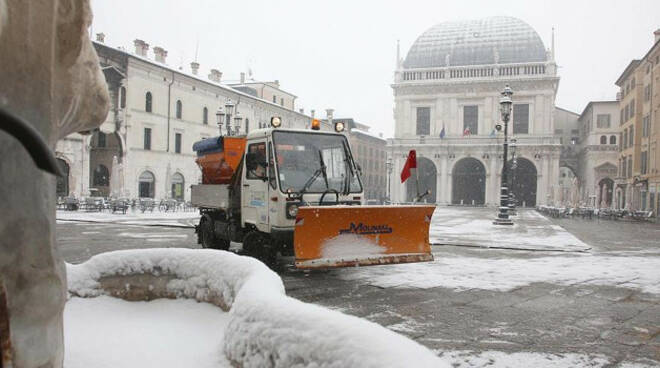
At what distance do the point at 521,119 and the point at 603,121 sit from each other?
982cm

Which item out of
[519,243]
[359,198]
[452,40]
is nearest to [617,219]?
[519,243]

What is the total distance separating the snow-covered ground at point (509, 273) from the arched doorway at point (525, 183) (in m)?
47.7

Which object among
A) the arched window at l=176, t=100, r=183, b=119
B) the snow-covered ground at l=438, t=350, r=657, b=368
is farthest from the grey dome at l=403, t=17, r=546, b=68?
the snow-covered ground at l=438, t=350, r=657, b=368

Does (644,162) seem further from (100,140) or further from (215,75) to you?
(100,140)

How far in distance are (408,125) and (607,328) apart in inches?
2214

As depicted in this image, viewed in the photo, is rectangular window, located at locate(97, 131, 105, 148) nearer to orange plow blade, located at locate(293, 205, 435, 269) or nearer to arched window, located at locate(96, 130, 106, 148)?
arched window, located at locate(96, 130, 106, 148)

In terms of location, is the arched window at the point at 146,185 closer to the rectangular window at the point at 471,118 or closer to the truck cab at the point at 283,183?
the truck cab at the point at 283,183

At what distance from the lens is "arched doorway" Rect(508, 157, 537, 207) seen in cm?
5766

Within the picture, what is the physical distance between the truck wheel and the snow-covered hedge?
448cm

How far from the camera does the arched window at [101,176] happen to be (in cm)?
4204

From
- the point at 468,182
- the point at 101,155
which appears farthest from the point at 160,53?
the point at 468,182

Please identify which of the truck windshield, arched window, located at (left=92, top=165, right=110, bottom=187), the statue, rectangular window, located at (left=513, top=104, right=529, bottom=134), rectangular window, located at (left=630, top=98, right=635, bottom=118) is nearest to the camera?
the statue

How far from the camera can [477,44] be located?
61344 mm

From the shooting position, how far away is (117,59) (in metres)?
39.2
